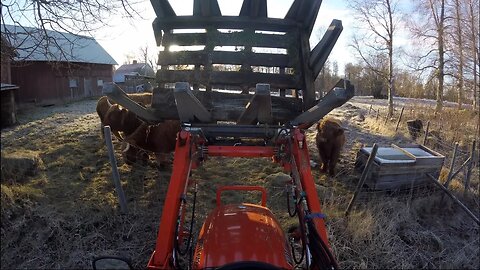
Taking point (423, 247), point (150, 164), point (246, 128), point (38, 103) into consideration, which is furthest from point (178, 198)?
point (38, 103)

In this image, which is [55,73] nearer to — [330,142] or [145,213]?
[330,142]

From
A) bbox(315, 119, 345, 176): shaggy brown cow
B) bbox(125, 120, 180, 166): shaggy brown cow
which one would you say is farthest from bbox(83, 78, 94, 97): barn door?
bbox(315, 119, 345, 176): shaggy brown cow

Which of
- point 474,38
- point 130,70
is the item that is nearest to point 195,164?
point 474,38

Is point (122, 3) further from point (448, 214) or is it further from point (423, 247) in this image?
point (448, 214)

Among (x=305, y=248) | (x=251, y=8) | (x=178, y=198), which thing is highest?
(x=251, y=8)

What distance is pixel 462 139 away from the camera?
46.3ft

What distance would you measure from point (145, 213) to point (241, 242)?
3462 mm

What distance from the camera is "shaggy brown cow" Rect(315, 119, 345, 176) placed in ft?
27.2

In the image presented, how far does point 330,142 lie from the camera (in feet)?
27.2

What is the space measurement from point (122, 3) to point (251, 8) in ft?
14.5

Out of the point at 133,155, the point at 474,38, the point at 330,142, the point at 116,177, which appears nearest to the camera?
the point at 116,177

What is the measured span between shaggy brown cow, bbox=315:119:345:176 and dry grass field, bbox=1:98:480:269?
404 mm

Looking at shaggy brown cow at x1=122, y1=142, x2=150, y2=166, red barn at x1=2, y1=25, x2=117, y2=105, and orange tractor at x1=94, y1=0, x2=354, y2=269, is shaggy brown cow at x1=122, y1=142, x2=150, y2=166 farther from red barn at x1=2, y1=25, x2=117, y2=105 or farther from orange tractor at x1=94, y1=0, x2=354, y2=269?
orange tractor at x1=94, y1=0, x2=354, y2=269

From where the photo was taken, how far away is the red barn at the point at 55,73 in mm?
6513
